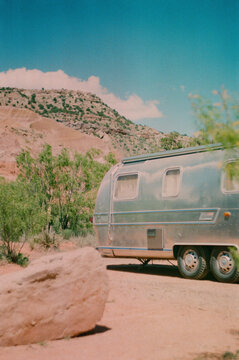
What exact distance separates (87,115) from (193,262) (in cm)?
7309

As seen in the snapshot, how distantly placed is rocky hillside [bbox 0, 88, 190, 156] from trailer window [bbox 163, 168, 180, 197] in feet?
181

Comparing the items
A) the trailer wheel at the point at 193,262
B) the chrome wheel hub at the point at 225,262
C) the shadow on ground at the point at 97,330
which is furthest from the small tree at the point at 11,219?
the shadow on ground at the point at 97,330

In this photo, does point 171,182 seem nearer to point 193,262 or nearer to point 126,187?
point 126,187

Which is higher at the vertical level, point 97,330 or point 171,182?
point 171,182

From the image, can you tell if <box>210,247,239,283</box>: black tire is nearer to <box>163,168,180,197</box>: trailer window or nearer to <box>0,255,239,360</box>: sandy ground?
<box>0,255,239,360</box>: sandy ground

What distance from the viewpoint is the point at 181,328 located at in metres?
5.77

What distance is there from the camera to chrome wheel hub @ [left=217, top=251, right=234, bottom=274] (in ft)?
31.2

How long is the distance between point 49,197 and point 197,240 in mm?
10696

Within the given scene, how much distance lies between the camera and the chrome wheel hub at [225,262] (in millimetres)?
9505

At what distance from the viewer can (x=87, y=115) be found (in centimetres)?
8169

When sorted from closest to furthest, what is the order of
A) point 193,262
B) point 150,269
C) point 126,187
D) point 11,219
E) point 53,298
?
point 53,298, point 193,262, point 126,187, point 11,219, point 150,269

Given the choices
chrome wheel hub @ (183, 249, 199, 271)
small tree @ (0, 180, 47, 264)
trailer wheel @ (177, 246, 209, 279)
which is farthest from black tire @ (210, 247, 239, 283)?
small tree @ (0, 180, 47, 264)

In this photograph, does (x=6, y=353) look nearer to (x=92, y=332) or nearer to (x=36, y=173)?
(x=92, y=332)

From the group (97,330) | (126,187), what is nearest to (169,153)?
(126,187)
